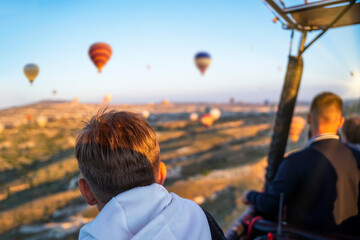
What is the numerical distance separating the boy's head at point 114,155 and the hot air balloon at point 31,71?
1733 centimetres

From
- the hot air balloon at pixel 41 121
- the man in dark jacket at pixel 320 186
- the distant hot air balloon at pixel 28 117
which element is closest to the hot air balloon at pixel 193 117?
the hot air balloon at pixel 41 121

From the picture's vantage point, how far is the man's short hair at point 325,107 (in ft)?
6.21

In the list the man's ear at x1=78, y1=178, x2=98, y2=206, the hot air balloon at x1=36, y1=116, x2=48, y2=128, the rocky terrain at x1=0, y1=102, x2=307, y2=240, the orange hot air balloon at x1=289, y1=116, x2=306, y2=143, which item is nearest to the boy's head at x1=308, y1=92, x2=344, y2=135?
the rocky terrain at x1=0, y1=102, x2=307, y2=240

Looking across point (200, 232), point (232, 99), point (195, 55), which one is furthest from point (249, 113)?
point (200, 232)

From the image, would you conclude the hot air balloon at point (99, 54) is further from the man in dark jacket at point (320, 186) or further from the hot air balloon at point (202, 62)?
the man in dark jacket at point (320, 186)

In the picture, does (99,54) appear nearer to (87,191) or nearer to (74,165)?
(74,165)

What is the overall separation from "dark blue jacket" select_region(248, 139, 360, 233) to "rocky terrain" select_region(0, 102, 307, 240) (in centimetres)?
101

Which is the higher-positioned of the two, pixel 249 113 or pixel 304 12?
pixel 304 12

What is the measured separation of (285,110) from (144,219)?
2083mm

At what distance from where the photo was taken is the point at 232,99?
1564 inches

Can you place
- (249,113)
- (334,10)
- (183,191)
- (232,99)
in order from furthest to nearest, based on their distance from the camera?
1. (232,99)
2. (249,113)
3. (183,191)
4. (334,10)

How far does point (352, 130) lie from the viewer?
103 inches

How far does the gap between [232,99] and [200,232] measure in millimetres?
39785

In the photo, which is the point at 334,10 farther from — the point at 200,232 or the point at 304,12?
the point at 200,232
